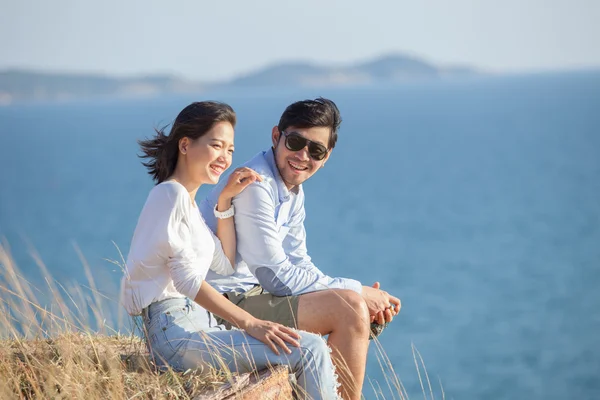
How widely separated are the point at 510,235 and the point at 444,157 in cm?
3116

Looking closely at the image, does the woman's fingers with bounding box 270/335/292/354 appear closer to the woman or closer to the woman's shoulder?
the woman

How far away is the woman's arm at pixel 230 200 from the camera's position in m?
3.99

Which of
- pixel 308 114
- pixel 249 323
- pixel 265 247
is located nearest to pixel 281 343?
pixel 249 323

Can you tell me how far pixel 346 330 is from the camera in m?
3.80

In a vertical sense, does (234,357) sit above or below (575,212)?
→ above

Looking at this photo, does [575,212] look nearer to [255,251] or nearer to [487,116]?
[255,251]

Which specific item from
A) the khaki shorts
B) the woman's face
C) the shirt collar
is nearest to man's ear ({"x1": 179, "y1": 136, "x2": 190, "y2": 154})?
the woman's face

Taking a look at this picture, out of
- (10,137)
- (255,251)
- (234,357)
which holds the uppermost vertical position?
(255,251)

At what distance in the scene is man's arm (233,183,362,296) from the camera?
4000 millimetres

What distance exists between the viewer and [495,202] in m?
57.6

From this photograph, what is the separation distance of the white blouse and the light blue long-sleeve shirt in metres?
0.30

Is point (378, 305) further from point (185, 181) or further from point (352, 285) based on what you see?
point (185, 181)

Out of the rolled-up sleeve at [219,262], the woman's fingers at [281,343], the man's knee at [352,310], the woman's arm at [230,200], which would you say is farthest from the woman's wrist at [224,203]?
the woman's fingers at [281,343]

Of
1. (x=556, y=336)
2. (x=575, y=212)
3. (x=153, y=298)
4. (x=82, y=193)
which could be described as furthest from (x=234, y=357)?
(x=82, y=193)
